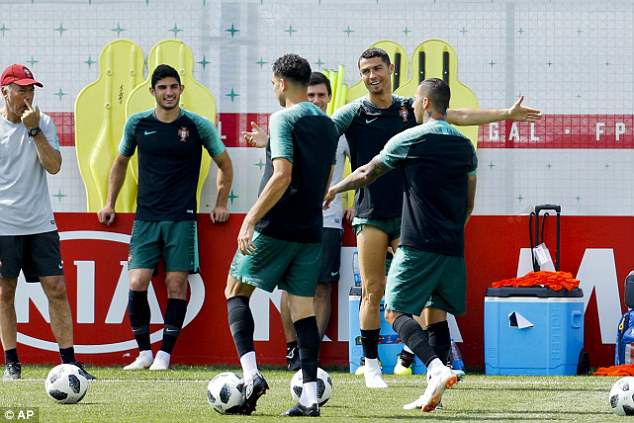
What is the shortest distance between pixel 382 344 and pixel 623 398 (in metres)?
3.76

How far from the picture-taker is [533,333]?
10.8m

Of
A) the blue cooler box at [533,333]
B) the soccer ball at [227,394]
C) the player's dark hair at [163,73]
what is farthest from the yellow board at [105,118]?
the soccer ball at [227,394]

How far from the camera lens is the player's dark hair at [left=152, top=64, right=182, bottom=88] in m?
11.0

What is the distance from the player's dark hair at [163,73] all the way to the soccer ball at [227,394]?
4328 millimetres

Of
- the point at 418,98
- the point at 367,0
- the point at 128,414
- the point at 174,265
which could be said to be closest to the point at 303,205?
the point at 418,98

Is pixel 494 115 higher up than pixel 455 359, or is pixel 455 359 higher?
pixel 494 115

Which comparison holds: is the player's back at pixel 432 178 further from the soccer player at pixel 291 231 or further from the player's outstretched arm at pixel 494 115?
the player's outstretched arm at pixel 494 115

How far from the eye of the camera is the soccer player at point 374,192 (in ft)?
29.9

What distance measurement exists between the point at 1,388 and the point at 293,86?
3.18 m

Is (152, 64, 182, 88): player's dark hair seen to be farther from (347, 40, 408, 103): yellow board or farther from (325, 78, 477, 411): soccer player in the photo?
(325, 78, 477, 411): soccer player

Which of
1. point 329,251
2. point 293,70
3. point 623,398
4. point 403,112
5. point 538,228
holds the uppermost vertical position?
point 293,70

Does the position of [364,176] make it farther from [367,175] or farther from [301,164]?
[301,164]

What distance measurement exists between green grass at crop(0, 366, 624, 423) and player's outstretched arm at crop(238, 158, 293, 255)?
3.04 ft

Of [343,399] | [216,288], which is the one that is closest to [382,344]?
[216,288]
